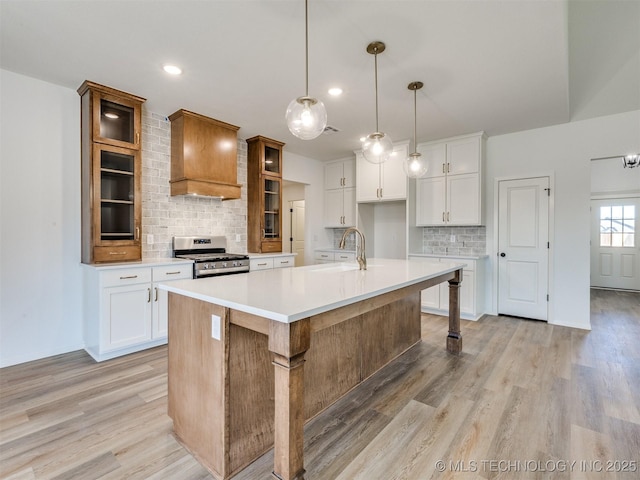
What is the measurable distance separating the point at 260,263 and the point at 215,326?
2.73 meters

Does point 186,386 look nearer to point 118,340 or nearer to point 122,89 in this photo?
point 118,340

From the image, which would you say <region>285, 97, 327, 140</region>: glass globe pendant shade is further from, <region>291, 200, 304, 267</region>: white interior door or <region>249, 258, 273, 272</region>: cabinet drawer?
<region>291, 200, 304, 267</region>: white interior door

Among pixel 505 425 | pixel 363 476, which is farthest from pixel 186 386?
pixel 505 425

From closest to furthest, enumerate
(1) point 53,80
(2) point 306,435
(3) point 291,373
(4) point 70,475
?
(3) point 291,373
(4) point 70,475
(2) point 306,435
(1) point 53,80

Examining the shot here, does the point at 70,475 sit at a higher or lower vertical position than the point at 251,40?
lower

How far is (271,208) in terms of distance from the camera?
4805 millimetres

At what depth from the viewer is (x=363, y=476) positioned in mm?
1555

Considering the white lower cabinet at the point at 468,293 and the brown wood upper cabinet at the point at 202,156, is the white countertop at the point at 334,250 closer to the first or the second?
the white lower cabinet at the point at 468,293

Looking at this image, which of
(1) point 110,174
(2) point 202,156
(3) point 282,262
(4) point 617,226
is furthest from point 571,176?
(1) point 110,174

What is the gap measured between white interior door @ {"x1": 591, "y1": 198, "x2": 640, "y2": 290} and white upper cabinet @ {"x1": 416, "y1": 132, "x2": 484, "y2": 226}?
4.17m

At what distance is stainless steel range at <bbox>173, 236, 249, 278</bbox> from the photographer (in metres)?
3.51

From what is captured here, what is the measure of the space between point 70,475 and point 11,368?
6.15 ft

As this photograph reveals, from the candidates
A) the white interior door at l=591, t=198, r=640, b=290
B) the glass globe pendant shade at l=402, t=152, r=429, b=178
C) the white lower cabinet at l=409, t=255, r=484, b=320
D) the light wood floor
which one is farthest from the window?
the glass globe pendant shade at l=402, t=152, r=429, b=178

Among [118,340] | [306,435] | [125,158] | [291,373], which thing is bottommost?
[306,435]
